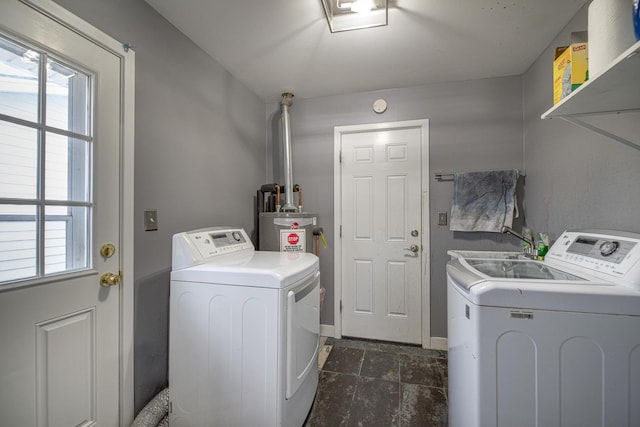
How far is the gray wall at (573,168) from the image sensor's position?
1235 mm

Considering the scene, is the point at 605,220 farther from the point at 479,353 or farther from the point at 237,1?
the point at 237,1

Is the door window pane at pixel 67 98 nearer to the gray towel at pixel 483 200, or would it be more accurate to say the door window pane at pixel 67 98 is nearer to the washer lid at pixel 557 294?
the washer lid at pixel 557 294

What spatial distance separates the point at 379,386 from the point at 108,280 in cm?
180

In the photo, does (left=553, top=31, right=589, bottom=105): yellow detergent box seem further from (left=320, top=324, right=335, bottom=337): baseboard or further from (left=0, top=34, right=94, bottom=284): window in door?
(left=320, top=324, right=335, bottom=337): baseboard

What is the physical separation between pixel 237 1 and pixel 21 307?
5.68 ft

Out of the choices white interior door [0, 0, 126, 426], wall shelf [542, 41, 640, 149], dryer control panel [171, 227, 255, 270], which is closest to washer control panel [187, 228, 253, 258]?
dryer control panel [171, 227, 255, 270]

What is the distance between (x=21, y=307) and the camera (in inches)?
38.3

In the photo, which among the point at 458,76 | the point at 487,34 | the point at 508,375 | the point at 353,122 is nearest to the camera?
the point at 508,375

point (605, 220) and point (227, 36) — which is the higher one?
point (227, 36)

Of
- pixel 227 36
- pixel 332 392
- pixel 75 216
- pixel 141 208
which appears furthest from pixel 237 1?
pixel 332 392

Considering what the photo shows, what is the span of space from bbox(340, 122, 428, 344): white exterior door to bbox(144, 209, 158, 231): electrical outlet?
1.61 metres

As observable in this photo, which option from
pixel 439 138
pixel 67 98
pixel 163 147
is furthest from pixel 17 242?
pixel 439 138

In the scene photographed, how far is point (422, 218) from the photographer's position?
2.38 meters

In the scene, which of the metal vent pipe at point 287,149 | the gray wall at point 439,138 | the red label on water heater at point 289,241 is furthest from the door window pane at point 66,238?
the gray wall at point 439,138
